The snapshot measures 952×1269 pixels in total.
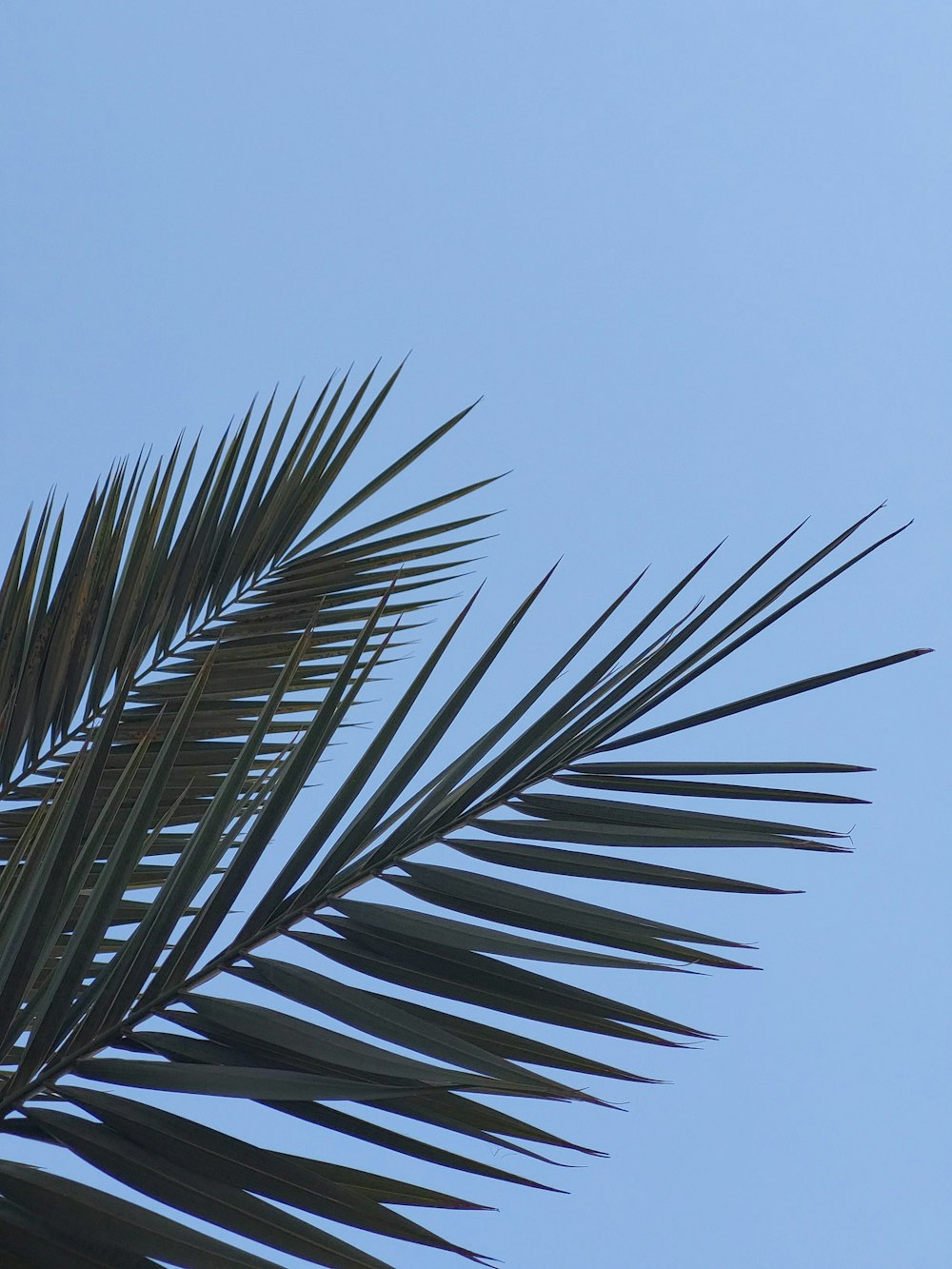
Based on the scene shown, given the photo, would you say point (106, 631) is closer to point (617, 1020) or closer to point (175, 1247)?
point (617, 1020)

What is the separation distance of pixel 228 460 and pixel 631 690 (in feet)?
3.39

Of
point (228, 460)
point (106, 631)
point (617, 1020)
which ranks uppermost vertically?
point (228, 460)

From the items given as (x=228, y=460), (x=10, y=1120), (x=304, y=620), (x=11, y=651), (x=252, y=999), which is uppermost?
(x=228, y=460)

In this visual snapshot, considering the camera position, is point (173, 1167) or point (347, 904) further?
point (347, 904)

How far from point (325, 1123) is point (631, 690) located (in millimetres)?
463

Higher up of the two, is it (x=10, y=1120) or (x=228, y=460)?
(x=228, y=460)

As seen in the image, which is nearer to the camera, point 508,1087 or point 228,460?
point 508,1087

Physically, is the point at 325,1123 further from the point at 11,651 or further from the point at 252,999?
the point at 11,651

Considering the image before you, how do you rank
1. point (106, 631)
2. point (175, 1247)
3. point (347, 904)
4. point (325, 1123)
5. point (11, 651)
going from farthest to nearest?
1. point (106, 631)
2. point (11, 651)
3. point (347, 904)
4. point (325, 1123)
5. point (175, 1247)

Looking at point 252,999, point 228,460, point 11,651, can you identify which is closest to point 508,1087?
point 252,999

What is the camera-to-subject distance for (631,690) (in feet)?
3.43

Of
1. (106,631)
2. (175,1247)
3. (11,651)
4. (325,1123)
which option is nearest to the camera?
(175,1247)

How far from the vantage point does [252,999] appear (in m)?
0.82

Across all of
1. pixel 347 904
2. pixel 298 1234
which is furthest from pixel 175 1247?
pixel 347 904
